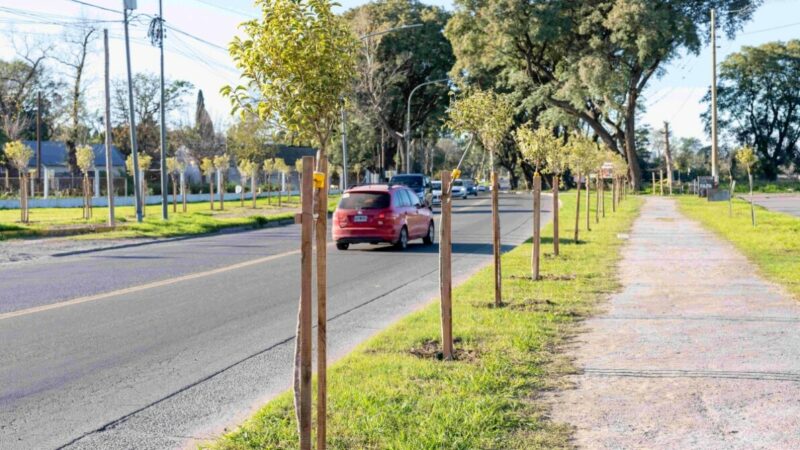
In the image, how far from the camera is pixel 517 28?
5806cm

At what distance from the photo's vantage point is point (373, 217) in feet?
67.5

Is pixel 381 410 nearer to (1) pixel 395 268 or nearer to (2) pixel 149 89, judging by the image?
(1) pixel 395 268

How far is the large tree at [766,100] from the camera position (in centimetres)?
8981

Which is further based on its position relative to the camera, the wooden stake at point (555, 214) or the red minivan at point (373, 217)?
the red minivan at point (373, 217)

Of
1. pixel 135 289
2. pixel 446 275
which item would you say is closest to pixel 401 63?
pixel 135 289

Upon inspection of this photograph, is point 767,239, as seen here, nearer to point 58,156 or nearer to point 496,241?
point 496,241

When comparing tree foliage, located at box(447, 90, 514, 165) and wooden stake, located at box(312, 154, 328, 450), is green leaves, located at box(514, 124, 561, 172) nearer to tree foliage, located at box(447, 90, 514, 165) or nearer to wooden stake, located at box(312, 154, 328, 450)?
tree foliage, located at box(447, 90, 514, 165)

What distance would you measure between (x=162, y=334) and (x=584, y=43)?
178ft

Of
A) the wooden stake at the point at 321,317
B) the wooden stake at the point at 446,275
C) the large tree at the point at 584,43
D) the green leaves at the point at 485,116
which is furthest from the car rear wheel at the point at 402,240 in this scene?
the large tree at the point at 584,43

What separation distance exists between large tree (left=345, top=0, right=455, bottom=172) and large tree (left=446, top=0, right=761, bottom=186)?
6.29 m

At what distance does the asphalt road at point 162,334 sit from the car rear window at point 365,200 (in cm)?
167

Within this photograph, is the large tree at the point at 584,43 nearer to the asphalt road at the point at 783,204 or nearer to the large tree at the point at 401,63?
the large tree at the point at 401,63

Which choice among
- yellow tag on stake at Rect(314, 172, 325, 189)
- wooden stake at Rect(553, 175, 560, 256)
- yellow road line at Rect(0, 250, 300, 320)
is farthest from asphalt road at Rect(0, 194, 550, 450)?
yellow tag on stake at Rect(314, 172, 325, 189)

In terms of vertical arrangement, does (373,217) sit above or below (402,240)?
above
